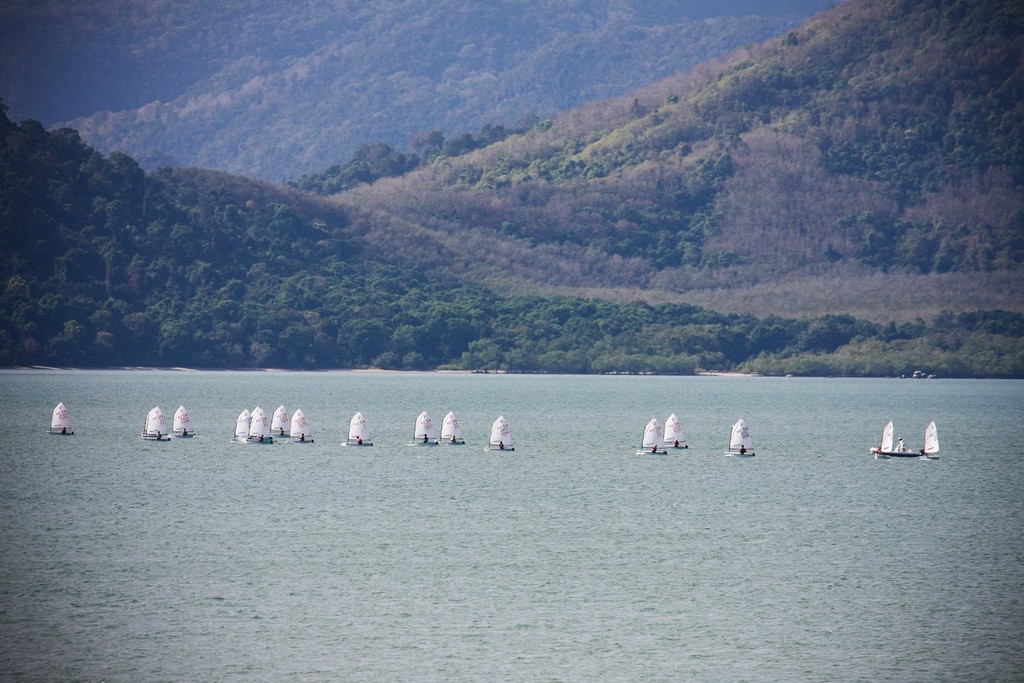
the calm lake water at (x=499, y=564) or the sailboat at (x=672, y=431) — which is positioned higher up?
the sailboat at (x=672, y=431)

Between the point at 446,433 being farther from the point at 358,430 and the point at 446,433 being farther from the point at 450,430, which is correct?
the point at 358,430

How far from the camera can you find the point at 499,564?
55750 millimetres

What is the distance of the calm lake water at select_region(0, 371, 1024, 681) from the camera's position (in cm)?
4225

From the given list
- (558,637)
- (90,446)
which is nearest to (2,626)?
(558,637)

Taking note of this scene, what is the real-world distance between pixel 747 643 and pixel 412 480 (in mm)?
41257

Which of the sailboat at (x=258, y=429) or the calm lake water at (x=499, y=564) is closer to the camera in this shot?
the calm lake water at (x=499, y=564)

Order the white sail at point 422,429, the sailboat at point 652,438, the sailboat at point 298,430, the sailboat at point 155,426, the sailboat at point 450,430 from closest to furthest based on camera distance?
the sailboat at point 652,438 → the sailboat at point 450,430 → the sailboat at point 155,426 → the white sail at point 422,429 → the sailboat at point 298,430

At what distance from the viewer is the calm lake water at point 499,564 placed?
42.2 metres

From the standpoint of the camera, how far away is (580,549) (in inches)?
2334

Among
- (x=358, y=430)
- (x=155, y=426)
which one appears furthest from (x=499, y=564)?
(x=155, y=426)

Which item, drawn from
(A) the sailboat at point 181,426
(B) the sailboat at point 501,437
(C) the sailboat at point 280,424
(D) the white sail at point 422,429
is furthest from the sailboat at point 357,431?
(A) the sailboat at point 181,426

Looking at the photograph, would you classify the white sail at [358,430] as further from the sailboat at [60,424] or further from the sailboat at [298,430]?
the sailboat at [60,424]

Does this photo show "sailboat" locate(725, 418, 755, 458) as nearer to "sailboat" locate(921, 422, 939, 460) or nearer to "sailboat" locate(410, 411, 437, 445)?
"sailboat" locate(921, 422, 939, 460)

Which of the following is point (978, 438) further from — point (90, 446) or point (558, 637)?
point (558, 637)
